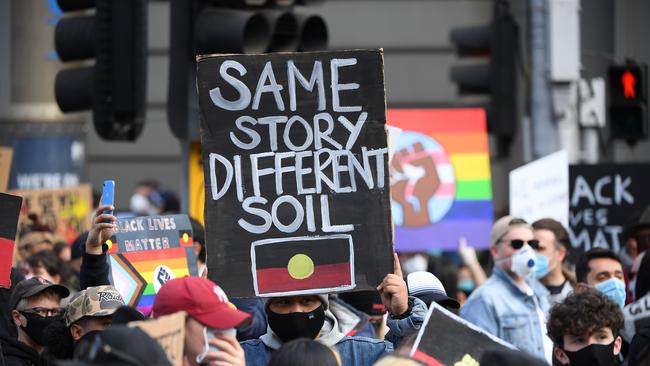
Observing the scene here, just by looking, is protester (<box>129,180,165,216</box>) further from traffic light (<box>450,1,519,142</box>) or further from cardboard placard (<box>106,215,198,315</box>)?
cardboard placard (<box>106,215,198,315</box>)

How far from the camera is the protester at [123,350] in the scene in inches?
156

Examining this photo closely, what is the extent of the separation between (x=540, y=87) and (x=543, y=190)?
295cm

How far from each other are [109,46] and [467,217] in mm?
2513

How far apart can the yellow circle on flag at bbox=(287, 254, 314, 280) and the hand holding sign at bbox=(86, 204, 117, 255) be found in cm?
68

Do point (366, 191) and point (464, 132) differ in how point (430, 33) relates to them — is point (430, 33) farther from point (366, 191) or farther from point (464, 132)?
point (366, 191)

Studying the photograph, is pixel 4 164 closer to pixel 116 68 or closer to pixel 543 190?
pixel 116 68

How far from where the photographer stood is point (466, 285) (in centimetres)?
1249

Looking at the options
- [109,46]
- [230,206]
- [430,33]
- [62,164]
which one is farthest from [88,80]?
[430,33]

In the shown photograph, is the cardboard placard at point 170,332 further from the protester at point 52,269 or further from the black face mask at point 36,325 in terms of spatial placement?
the protester at point 52,269

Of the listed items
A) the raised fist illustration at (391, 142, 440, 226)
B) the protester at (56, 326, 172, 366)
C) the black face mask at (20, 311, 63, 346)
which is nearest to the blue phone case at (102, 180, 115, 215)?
the black face mask at (20, 311, 63, 346)

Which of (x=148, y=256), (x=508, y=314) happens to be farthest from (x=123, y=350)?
(x=508, y=314)

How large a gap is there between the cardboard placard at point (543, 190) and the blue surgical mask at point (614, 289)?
229cm

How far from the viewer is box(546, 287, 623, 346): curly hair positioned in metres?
5.72

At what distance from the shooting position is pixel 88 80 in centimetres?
906
